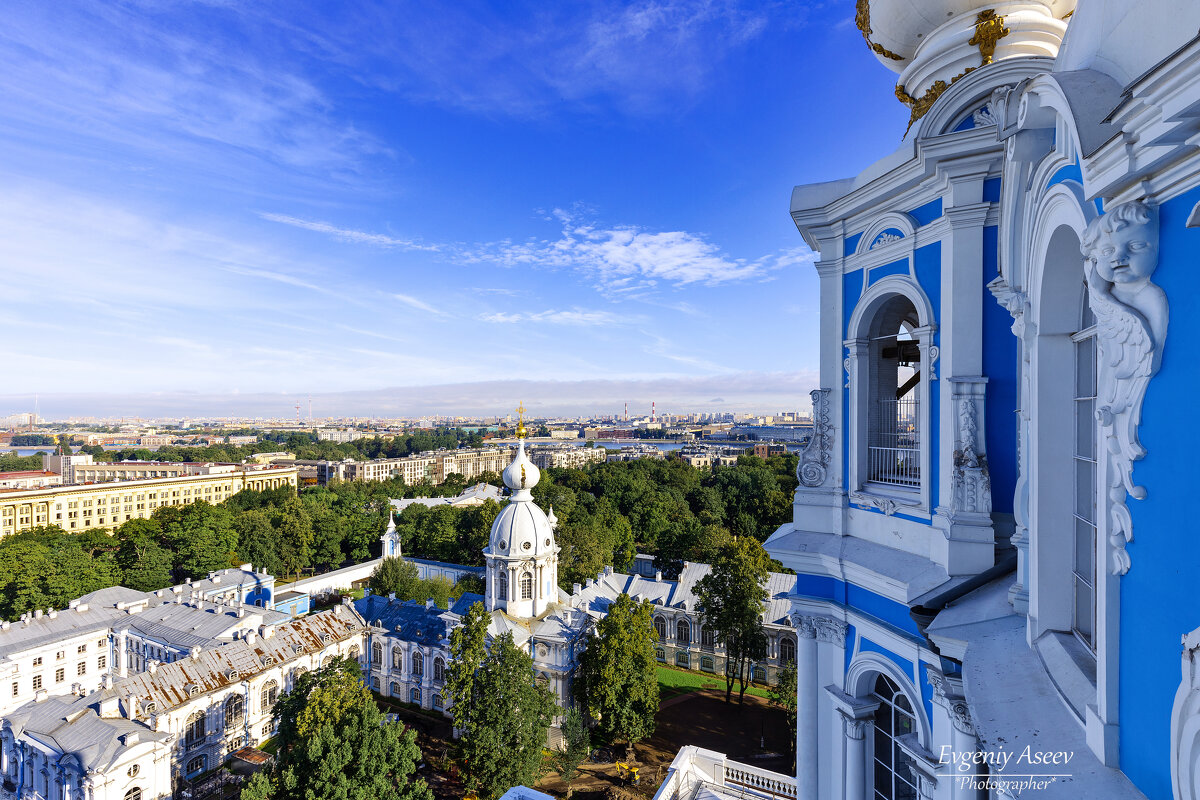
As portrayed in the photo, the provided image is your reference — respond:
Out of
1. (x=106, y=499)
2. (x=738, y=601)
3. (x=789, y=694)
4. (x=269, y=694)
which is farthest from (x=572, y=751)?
(x=106, y=499)

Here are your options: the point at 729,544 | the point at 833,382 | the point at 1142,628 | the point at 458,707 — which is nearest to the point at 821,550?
the point at 833,382

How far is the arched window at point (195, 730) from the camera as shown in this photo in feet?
73.2

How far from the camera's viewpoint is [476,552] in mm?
52562

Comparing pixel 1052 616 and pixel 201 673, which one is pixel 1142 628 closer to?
pixel 1052 616

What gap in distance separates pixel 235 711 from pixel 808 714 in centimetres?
2500

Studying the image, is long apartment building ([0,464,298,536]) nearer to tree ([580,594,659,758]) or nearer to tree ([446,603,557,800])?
tree ([446,603,557,800])

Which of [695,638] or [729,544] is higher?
[729,544]

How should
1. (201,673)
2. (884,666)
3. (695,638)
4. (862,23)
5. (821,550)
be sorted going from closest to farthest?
1. (884,666)
2. (821,550)
3. (862,23)
4. (201,673)
5. (695,638)

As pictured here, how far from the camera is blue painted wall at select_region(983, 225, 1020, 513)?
6391 millimetres

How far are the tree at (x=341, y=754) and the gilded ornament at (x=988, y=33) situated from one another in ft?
63.4

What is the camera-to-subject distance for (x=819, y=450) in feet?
27.7

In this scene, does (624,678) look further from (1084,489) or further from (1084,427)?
(1084,427)

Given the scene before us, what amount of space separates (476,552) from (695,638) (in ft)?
84.5

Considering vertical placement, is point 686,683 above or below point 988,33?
below
